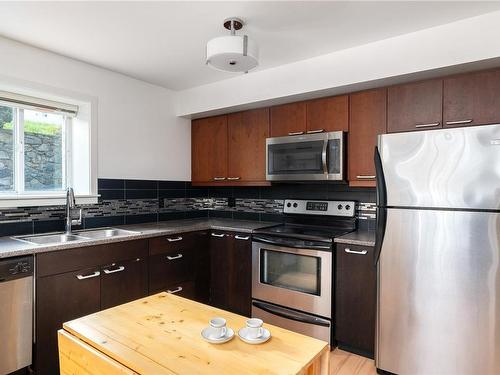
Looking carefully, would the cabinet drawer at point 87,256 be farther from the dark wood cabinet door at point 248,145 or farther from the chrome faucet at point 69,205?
the dark wood cabinet door at point 248,145

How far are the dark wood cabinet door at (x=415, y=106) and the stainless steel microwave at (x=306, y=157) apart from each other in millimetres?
427

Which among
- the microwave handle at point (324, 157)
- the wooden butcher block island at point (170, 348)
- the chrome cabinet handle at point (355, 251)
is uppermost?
the microwave handle at point (324, 157)

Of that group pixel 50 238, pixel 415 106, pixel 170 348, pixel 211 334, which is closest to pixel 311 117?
pixel 415 106

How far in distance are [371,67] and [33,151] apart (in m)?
2.78

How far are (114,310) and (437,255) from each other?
182cm

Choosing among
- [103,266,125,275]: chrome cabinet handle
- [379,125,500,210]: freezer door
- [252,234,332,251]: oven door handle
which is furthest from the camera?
[252,234,332,251]: oven door handle

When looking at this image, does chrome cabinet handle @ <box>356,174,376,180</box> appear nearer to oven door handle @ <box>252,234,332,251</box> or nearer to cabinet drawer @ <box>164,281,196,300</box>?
oven door handle @ <box>252,234,332,251</box>

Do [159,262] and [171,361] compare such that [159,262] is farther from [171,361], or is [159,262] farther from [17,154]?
[171,361]

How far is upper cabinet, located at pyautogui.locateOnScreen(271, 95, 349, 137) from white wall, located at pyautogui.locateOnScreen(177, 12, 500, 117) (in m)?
0.08

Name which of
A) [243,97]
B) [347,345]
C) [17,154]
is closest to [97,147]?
[17,154]

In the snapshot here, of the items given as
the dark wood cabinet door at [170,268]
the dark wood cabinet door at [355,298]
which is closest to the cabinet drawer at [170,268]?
the dark wood cabinet door at [170,268]

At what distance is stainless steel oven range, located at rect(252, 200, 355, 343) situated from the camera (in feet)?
8.21

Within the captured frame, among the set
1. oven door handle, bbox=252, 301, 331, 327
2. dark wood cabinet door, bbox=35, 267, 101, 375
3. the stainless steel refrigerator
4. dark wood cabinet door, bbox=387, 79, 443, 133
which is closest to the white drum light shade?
the stainless steel refrigerator

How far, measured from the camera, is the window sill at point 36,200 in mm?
2350
